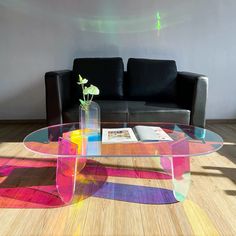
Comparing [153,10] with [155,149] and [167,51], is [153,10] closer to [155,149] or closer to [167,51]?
[167,51]

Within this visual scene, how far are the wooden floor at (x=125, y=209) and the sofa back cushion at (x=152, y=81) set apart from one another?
0.98 m

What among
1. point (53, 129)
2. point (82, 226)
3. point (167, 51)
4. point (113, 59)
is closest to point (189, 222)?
point (82, 226)

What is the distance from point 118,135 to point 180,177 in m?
0.44

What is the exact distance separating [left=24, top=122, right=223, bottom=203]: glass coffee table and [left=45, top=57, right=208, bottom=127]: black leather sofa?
1.80 feet

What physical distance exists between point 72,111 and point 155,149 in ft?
3.58

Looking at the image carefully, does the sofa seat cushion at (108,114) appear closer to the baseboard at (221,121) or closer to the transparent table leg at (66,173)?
the transparent table leg at (66,173)

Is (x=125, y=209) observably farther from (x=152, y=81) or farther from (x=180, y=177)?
(x=152, y=81)

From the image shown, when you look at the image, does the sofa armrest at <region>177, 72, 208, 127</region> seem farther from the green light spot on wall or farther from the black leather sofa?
the green light spot on wall

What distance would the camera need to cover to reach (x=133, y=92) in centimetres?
277

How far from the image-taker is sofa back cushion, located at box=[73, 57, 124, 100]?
275 cm

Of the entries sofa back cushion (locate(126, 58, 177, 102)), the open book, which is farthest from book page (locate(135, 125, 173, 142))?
sofa back cushion (locate(126, 58, 177, 102))

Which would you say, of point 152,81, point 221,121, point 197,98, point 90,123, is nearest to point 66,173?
point 90,123

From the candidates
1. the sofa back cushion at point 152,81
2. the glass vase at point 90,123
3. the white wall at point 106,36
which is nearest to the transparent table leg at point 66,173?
the glass vase at point 90,123

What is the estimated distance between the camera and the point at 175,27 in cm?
313
